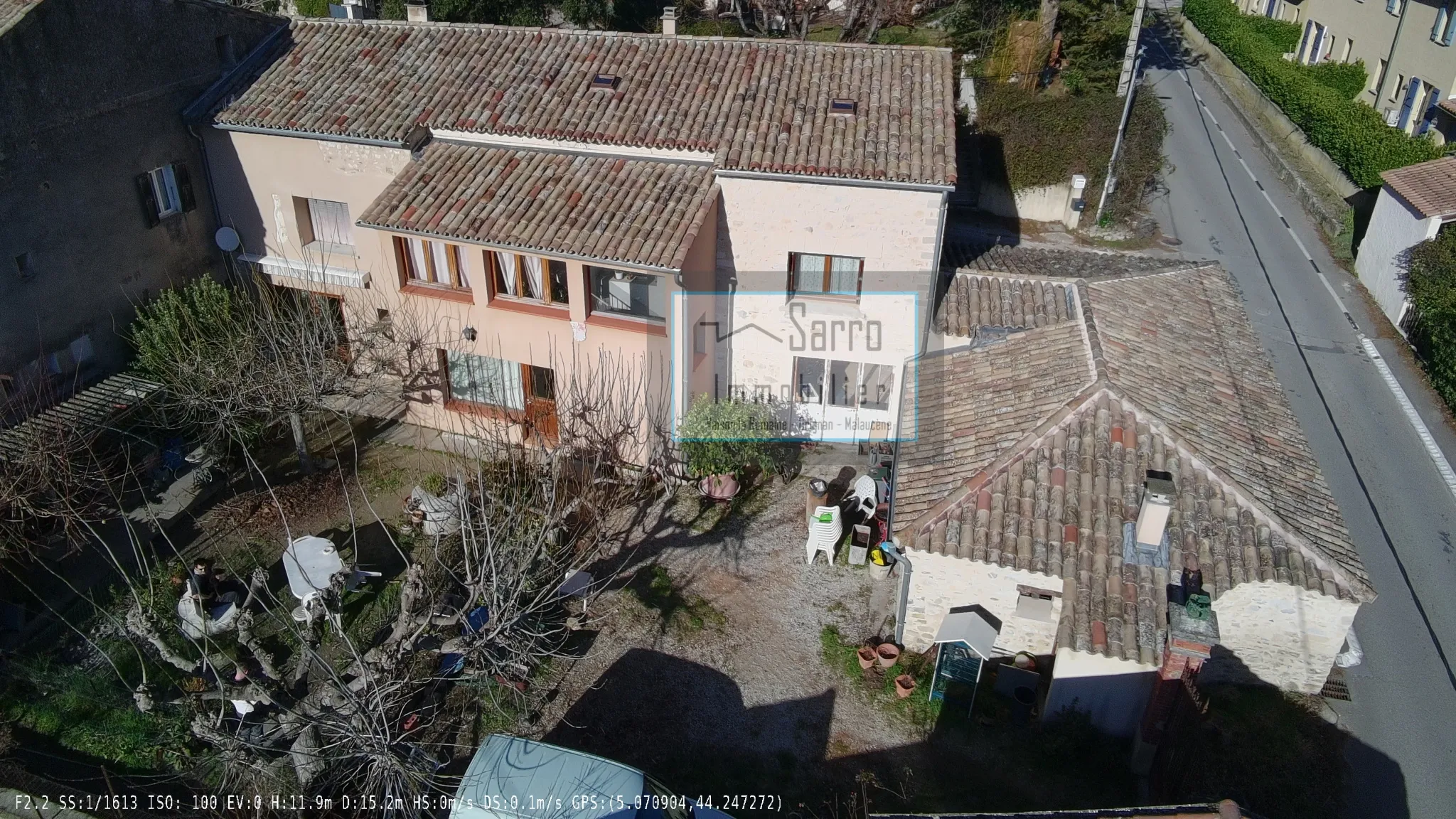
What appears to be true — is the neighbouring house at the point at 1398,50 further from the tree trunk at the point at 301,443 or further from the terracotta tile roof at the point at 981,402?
the tree trunk at the point at 301,443

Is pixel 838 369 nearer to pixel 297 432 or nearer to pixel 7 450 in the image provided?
pixel 297 432

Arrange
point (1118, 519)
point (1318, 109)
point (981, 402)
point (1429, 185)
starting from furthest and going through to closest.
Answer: point (1318, 109) → point (1429, 185) → point (981, 402) → point (1118, 519)

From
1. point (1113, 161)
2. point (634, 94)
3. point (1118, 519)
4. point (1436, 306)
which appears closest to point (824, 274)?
point (634, 94)

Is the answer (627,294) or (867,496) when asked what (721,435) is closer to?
(867,496)

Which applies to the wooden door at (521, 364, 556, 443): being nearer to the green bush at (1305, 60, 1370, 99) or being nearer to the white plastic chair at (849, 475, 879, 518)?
the white plastic chair at (849, 475, 879, 518)

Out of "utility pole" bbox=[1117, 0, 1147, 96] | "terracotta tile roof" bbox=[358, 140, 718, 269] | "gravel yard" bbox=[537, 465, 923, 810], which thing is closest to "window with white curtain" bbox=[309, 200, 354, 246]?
"terracotta tile roof" bbox=[358, 140, 718, 269]

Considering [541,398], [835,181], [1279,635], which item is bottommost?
[541,398]

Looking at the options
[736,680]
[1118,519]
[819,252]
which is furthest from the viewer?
[819,252]

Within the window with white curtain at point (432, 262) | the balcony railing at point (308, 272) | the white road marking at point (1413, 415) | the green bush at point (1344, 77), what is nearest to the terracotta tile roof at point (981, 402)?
the white road marking at point (1413, 415)
